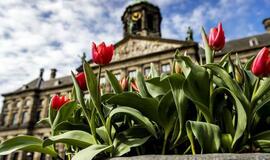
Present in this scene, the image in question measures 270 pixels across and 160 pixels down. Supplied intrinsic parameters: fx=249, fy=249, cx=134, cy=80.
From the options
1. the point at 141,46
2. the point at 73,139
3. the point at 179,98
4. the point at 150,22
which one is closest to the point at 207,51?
the point at 179,98

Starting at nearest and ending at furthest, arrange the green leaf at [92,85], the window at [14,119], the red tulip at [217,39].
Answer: the green leaf at [92,85] < the red tulip at [217,39] < the window at [14,119]

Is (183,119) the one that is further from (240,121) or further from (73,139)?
(73,139)

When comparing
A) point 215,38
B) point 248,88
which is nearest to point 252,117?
point 248,88

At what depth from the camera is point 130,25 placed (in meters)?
27.4

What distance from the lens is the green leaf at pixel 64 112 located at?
1551 mm

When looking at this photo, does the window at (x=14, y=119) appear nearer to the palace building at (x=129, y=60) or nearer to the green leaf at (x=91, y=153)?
the palace building at (x=129, y=60)

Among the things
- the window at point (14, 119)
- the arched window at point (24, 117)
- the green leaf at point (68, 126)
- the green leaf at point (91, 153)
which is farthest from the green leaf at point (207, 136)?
the window at point (14, 119)

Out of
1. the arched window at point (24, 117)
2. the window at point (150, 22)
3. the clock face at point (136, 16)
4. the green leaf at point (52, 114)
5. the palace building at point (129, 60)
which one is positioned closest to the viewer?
the green leaf at point (52, 114)

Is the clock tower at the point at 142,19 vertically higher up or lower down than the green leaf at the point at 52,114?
higher up

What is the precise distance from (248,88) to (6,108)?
35.7 m

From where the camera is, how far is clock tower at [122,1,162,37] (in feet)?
90.2

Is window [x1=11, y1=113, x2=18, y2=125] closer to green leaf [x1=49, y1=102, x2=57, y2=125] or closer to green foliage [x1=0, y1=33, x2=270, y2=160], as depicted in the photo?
green leaf [x1=49, y1=102, x2=57, y2=125]

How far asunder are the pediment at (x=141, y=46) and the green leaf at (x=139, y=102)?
73.7ft

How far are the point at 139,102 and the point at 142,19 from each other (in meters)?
27.3
